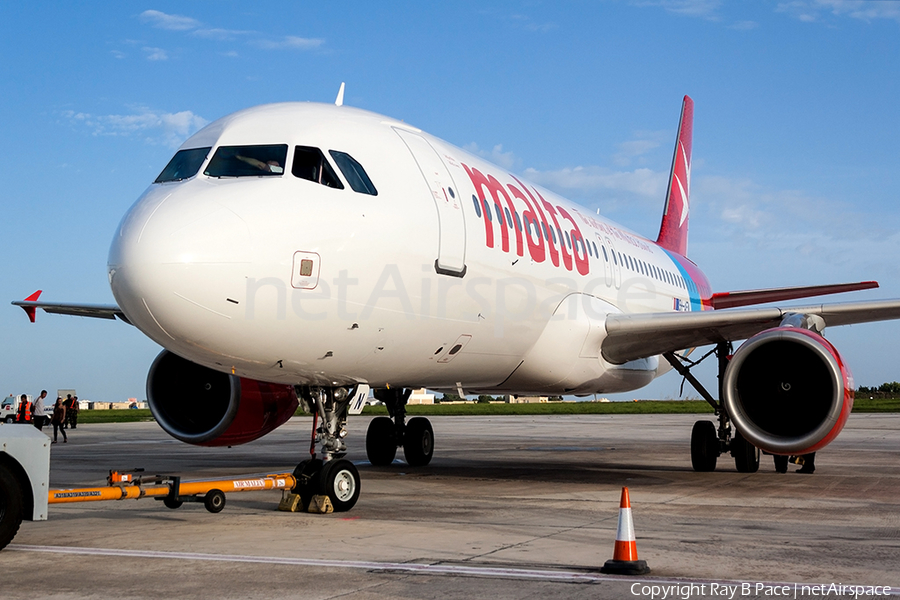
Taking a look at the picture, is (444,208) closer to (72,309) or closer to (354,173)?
(354,173)

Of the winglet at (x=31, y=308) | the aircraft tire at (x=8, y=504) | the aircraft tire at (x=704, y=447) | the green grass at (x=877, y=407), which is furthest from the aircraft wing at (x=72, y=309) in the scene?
the green grass at (x=877, y=407)

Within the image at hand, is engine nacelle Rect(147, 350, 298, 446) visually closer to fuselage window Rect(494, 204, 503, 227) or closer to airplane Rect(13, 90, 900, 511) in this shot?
airplane Rect(13, 90, 900, 511)

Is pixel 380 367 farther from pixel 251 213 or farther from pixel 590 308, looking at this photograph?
pixel 590 308

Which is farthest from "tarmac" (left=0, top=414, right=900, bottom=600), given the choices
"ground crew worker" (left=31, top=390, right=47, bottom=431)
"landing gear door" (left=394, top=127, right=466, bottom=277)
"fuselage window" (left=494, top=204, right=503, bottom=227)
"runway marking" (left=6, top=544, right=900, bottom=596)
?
"ground crew worker" (left=31, top=390, right=47, bottom=431)

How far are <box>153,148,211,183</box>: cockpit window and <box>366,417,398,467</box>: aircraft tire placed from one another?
7.62 m

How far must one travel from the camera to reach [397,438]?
583 inches

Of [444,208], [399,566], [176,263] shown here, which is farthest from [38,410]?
[399,566]

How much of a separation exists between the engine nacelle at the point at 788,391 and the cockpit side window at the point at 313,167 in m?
4.85

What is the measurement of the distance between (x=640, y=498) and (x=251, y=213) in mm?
5489

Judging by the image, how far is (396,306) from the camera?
7.96m

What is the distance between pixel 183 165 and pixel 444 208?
249cm

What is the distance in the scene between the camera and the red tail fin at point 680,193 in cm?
2089

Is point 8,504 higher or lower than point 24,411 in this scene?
higher

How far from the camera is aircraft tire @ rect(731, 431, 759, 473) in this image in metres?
13.6
